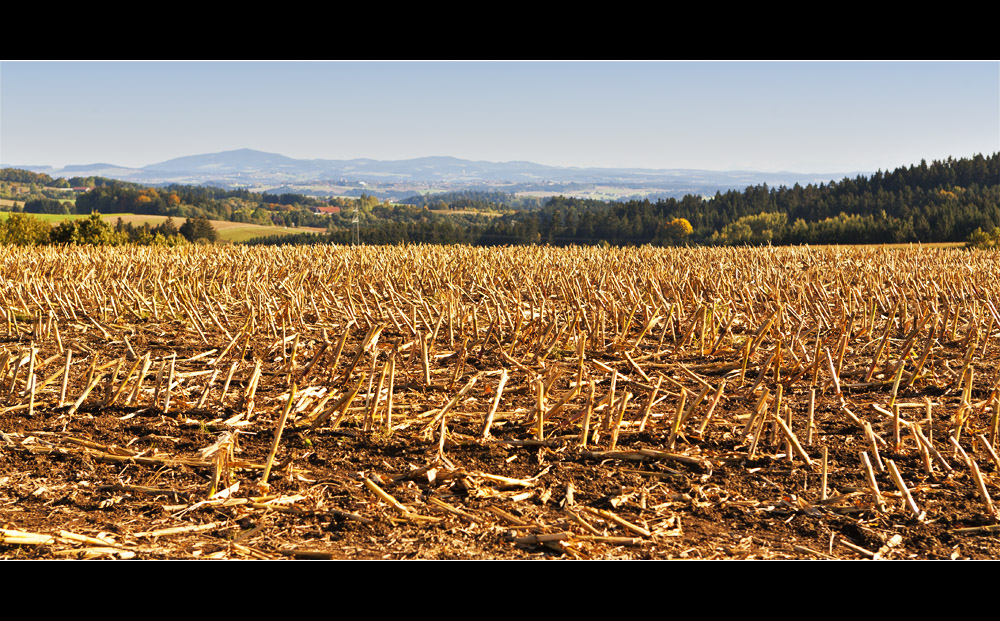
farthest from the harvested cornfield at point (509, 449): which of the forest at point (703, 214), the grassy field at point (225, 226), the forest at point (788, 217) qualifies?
the grassy field at point (225, 226)

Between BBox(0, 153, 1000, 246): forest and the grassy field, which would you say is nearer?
BBox(0, 153, 1000, 246): forest

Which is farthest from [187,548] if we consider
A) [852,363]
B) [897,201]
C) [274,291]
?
[897,201]

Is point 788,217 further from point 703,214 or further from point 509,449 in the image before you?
point 509,449

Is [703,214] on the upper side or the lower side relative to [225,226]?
upper

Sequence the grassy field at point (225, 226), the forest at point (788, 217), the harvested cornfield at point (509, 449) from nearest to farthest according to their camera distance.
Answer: the harvested cornfield at point (509, 449) → the forest at point (788, 217) → the grassy field at point (225, 226)

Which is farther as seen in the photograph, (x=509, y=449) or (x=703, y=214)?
(x=703, y=214)

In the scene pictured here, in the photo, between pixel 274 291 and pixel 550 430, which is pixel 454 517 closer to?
pixel 550 430

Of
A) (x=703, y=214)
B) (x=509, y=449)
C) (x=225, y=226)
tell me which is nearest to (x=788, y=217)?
(x=703, y=214)

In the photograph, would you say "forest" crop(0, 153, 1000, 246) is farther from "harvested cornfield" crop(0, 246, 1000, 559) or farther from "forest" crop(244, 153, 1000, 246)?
"harvested cornfield" crop(0, 246, 1000, 559)

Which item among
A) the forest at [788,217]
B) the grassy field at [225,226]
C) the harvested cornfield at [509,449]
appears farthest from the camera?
the grassy field at [225,226]

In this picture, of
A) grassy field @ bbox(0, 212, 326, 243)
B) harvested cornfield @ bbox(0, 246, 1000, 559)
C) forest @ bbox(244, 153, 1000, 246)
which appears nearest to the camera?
harvested cornfield @ bbox(0, 246, 1000, 559)

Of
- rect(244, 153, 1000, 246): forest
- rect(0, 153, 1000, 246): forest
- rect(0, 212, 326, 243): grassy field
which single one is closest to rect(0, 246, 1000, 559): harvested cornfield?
rect(0, 153, 1000, 246): forest

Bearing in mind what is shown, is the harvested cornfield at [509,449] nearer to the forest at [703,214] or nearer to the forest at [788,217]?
the forest at [703,214]

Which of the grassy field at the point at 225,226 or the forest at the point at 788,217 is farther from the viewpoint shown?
the grassy field at the point at 225,226
